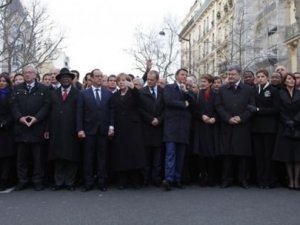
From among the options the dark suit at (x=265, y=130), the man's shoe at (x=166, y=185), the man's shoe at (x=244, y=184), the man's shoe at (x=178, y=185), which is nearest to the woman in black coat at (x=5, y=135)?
the man's shoe at (x=166, y=185)

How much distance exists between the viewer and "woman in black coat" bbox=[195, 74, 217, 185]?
1009 cm

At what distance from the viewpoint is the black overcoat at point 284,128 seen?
9.74m

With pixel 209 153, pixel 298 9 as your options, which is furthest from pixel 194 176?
pixel 298 9

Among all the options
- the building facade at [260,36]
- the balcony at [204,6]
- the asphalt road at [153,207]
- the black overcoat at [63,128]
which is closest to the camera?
the asphalt road at [153,207]

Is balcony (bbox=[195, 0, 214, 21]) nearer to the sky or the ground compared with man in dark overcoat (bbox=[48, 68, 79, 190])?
nearer to the sky

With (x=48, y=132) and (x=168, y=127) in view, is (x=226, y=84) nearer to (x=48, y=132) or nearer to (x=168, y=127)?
(x=168, y=127)

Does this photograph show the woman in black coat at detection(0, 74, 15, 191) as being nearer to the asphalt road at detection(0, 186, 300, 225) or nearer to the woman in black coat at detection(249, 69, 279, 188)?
the asphalt road at detection(0, 186, 300, 225)

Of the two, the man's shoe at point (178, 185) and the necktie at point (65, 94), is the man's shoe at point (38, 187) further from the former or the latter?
the man's shoe at point (178, 185)

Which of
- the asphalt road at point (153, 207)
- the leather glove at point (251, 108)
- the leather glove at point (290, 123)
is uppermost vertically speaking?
the leather glove at point (251, 108)

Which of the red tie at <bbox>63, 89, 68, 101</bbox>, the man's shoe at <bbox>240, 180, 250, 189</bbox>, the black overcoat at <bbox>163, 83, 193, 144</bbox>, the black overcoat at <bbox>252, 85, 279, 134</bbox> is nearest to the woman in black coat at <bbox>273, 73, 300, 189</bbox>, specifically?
the black overcoat at <bbox>252, 85, 279, 134</bbox>

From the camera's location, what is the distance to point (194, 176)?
10.6 meters

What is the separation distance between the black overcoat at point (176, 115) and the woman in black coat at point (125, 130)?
1.71 feet

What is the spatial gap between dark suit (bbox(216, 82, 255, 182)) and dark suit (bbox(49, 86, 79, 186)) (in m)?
2.68

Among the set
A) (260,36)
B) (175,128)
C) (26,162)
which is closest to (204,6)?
(260,36)
